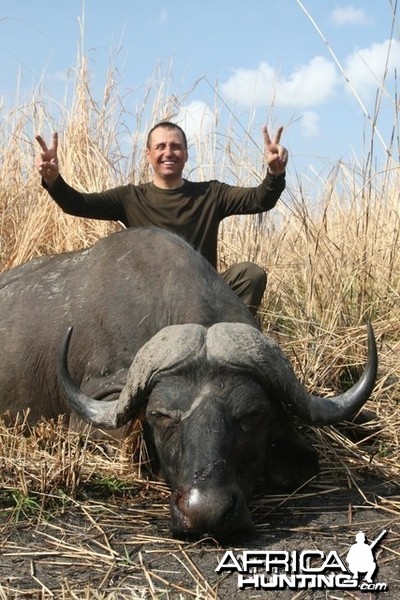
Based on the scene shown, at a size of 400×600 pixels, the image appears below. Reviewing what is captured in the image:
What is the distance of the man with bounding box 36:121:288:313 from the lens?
570 cm

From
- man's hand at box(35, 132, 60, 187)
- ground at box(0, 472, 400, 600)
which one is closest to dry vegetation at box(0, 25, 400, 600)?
A: ground at box(0, 472, 400, 600)

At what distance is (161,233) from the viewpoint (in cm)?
500

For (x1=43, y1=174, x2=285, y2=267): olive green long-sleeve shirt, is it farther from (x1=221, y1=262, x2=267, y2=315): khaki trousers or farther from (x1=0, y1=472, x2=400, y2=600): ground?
(x1=0, y1=472, x2=400, y2=600): ground

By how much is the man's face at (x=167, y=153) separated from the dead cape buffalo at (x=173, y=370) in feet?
3.04

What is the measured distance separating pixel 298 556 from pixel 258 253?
4360 mm

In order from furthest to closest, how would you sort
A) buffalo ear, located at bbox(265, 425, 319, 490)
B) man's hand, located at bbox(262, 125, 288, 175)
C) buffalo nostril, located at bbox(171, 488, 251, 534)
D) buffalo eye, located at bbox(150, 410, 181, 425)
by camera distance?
man's hand, located at bbox(262, 125, 288, 175) → buffalo ear, located at bbox(265, 425, 319, 490) → buffalo eye, located at bbox(150, 410, 181, 425) → buffalo nostril, located at bbox(171, 488, 251, 534)

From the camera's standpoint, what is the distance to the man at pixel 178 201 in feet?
18.7

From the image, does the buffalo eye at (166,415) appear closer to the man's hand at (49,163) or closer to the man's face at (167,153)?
the man's hand at (49,163)

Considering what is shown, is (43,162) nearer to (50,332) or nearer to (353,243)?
(50,332)

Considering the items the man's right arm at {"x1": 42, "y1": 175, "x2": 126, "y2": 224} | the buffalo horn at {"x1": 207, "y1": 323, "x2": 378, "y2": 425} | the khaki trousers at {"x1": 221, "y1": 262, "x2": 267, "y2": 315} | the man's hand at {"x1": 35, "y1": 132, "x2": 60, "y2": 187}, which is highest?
the man's hand at {"x1": 35, "y1": 132, "x2": 60, "y2": 187}

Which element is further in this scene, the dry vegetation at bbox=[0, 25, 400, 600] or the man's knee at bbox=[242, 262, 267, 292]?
the man's knee at bbox=[242, 262, 267, 292]

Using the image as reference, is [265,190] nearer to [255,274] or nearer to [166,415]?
[255,274]

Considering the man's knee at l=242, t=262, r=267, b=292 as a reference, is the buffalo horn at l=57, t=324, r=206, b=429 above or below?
below

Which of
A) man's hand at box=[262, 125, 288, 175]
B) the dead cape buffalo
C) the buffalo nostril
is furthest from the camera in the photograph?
man's hand at box=[262, 125, 288, 175]
